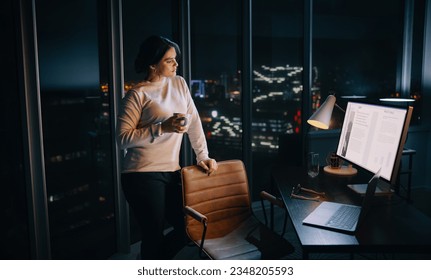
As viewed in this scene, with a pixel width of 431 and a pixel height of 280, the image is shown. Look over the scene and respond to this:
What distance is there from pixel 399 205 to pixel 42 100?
1.93 m

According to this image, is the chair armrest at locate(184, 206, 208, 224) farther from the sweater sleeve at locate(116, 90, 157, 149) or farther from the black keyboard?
the black keyboard

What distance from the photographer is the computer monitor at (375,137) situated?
5.09 feet

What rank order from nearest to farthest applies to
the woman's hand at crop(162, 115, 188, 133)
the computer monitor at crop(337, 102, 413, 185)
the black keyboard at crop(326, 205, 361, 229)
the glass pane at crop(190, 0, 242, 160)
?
the black keyboard at crop(326, 205, 361, 229), the computer monitor at crop(337, 102, 413, 185), the woman's hand at crop(162, 115, 188, 133), the glass pane at crop(190, 0, 242, 160)

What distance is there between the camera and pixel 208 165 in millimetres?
2047

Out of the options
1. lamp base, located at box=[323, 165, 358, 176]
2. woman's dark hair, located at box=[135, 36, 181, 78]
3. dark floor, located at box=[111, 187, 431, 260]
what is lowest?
dark floor, located at box=[111, 187, 431, 260]

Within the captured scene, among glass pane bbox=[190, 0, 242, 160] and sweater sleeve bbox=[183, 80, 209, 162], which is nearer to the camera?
sweater sleeve bbox=[183, 80, 209, 162]

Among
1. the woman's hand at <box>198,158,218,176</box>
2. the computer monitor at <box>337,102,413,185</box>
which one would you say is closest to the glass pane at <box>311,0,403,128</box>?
the computer monitor at <box>337,102,413,185</box>

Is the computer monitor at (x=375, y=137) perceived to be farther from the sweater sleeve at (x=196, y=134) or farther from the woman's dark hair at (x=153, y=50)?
the woman's dark hair at (x=153, y=50)

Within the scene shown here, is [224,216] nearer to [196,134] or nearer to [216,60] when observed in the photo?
[196,134]

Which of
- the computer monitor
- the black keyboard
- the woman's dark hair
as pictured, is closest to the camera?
the black keyboard

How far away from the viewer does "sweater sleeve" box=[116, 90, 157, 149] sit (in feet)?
5.83

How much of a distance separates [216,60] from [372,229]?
291 centimetres

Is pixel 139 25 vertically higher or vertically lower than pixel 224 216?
higher

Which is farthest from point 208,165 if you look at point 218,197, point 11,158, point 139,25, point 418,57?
point 418,57
